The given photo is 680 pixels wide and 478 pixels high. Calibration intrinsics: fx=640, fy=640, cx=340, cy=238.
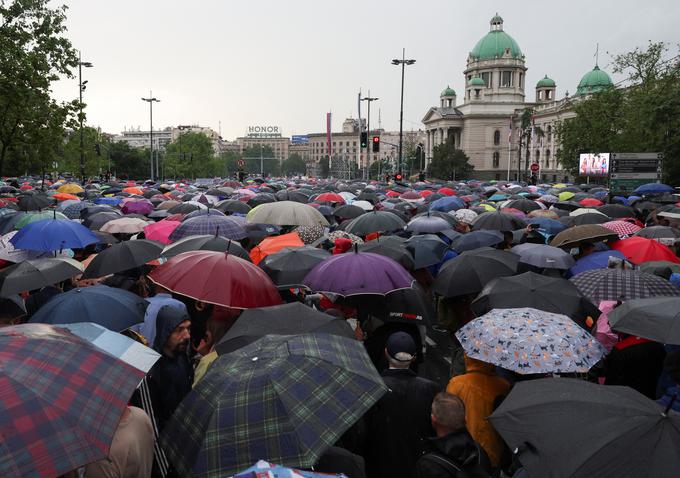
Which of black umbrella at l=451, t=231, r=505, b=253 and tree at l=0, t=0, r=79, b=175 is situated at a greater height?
tree at l=0, t=0, r=79, b=175

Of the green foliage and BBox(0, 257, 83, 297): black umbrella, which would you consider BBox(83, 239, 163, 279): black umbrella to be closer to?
BBox(0, 257, 83, 297): black umbrella

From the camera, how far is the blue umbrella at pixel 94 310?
5.06m

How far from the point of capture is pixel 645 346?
17.0 ft

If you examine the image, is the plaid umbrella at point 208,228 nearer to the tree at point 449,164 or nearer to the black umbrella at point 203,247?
the black umbrella at point 203,247

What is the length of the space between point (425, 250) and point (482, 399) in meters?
4.45

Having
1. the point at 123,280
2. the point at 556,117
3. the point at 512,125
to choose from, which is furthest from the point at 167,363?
the point at 512,125

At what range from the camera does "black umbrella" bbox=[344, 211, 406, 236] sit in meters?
10.6

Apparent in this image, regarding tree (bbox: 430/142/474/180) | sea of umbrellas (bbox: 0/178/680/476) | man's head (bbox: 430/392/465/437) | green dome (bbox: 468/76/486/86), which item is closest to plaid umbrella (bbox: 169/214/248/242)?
sea of umbrellas (bbox: 0/178/680/476)

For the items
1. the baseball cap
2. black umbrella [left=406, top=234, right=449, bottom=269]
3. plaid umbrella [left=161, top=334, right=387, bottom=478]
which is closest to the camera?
plaid umbrella [left=161, top=334, right=387, bottom=478]

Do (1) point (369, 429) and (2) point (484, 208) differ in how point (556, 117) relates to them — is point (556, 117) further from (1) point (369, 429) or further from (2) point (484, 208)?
(1) point (369, 429)

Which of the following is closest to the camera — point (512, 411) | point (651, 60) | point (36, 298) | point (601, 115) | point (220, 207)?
point (512, 411)

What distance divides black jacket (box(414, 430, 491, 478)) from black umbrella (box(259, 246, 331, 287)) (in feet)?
12.3

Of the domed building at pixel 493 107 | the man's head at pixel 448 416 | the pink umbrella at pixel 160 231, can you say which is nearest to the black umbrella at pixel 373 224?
the pink umbrella at pixel 160 231

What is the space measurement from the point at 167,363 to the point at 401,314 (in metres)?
2.25
